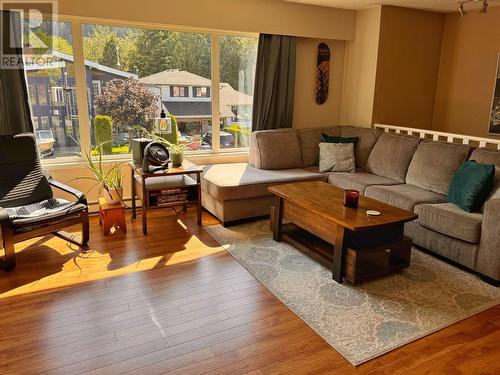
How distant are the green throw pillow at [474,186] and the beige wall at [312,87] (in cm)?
A: 242

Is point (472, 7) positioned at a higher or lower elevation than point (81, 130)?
higher

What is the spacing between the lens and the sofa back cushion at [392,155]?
424 cm

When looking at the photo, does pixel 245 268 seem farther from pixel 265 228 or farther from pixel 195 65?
pixel 195 65

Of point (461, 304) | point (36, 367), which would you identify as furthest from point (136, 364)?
point (461, 304)

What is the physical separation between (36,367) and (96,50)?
129 inches

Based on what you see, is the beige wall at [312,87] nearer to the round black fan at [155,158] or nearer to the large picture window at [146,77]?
the large picture window at [146,77]

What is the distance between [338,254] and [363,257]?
1.20ft

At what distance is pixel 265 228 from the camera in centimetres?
403

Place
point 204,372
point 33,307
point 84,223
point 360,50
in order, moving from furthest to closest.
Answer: point 360,50
point 84,223
point 33,307
point 204,372

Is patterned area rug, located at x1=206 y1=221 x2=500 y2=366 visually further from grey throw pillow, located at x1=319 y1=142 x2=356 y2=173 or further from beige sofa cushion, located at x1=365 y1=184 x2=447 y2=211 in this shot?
grey throw pillow, located at x1=319 y1=142 x2=356 y2=173

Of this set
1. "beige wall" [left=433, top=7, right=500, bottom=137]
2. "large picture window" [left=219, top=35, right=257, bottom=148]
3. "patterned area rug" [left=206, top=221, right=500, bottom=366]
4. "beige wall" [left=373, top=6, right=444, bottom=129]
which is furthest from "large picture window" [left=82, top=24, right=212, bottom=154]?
"beige wall" [left=433, top=7, right=500, bottom=137]

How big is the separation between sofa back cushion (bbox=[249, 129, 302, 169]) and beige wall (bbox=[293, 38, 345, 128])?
2.03 ft

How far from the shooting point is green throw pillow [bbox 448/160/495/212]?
3174mm

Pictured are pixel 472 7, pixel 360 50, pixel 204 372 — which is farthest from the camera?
pixel 360 50
